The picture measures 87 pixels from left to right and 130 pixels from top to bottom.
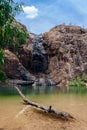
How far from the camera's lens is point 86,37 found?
101875mm

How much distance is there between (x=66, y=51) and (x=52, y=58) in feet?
16.3

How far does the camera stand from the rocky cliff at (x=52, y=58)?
82062 mm

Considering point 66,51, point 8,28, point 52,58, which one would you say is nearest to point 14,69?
point 52,58

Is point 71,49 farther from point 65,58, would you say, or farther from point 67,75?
point 67,75

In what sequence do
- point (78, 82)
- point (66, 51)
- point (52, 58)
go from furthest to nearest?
1. point (66, 51)
2. point (52, 58)
3. point (78, 82)

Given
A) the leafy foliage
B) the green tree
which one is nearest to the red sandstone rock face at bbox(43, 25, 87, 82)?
the leafy foliage

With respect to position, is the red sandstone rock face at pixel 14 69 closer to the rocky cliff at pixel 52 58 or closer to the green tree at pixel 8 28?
the rocky cliff at pixel 52 58

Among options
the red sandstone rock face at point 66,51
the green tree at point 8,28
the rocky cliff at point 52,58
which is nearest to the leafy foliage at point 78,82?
the rocky cliff at point 52,58

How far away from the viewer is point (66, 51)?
95375mm

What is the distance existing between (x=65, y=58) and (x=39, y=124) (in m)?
77.9

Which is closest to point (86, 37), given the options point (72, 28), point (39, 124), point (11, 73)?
point (72, 28)

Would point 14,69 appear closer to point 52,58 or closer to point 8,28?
point 52,58

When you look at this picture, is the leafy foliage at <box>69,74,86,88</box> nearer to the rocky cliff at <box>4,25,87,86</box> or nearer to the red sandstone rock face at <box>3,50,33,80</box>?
the rocky cliff at <box>4,25,87,86</box>

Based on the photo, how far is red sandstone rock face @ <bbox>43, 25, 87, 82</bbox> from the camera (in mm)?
91625
